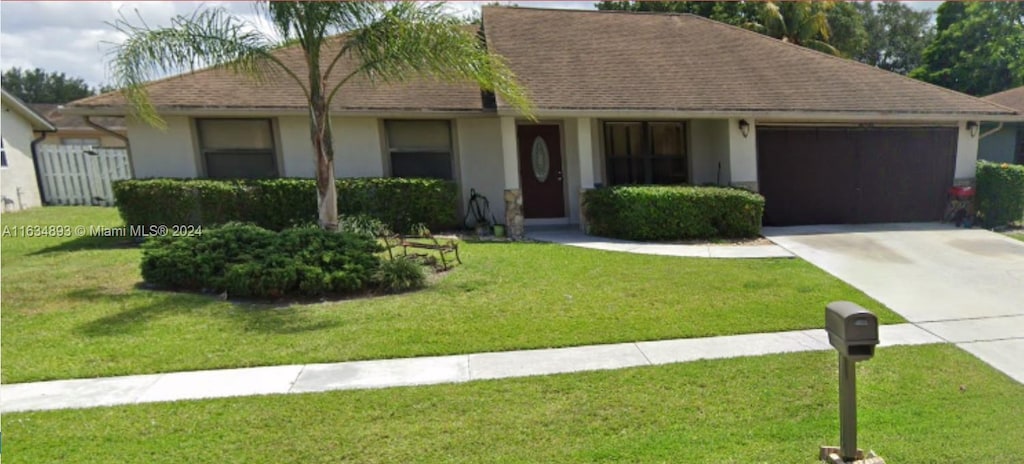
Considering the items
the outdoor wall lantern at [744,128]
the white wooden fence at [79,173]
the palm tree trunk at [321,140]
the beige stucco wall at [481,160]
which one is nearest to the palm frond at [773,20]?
the outdoor wall lantern at [744,128]

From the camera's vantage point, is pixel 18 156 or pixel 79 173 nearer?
pixel 18 156

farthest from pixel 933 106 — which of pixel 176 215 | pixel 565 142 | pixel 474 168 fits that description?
pixel 176 215

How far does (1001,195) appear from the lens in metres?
10.6

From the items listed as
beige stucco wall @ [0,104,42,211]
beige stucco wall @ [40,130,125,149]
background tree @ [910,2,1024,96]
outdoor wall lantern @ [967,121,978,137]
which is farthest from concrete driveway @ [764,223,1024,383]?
beige stucco wall @ [40,130,125,149]

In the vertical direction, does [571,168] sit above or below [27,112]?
below

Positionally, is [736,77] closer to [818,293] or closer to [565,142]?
[565,142]

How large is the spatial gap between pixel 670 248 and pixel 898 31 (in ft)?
117

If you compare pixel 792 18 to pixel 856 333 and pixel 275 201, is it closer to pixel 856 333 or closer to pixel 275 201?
pixel 275 201

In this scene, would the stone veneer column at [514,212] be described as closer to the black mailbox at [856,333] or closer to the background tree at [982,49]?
the black mailbox at [856,333]

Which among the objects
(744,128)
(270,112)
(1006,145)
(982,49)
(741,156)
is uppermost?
(982,49)

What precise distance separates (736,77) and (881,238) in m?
4.77

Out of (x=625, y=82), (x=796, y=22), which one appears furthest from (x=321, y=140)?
(x=796, y=22)

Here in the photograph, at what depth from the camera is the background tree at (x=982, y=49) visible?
2403 cm

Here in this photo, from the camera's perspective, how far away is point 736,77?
38.8 ft
